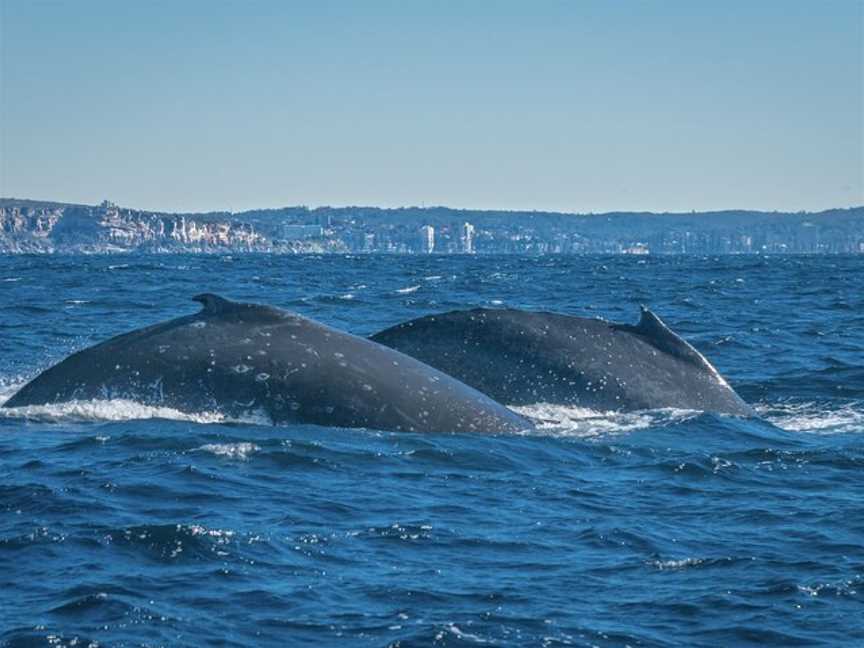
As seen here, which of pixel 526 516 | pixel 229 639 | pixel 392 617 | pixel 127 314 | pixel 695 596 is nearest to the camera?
pixel 229 639

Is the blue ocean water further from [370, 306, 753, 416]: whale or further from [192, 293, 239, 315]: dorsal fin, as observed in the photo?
[192, 293, 239, 315]: dorsal fin

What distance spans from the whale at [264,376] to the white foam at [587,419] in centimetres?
65

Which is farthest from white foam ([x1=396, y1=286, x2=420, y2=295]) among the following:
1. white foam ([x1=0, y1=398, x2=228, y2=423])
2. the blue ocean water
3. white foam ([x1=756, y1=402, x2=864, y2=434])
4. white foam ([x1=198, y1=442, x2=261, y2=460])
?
white foam ([x1=198, y1=442, x2=261, y2=460])

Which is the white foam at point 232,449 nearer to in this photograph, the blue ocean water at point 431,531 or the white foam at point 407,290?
the blue ocean water at point 431,531

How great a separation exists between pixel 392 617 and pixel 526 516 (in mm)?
2473

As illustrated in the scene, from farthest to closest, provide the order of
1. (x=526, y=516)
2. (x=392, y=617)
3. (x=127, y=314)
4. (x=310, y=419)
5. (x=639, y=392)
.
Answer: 1. (x=127, y=314)
2. (x=639, y=392)
3. (x=310, y=419)
4. (x=526, y=516)
5. (x=392, y=617)

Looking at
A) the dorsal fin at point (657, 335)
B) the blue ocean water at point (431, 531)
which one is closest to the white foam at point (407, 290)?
the blue ocean water at point (431, 531)

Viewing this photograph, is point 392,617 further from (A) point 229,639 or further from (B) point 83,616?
(B) point 83,616

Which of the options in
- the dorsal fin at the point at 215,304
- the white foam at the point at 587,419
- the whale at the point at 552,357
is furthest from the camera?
the whale at the point at 552,357

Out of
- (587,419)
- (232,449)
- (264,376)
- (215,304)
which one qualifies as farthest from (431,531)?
(587,419)

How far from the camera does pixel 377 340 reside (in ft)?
42.4

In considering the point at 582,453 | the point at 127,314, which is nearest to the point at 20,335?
the point at 127,314

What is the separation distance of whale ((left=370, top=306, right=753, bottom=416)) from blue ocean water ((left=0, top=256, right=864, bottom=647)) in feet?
0.76

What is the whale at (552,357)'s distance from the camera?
41.5 feet
